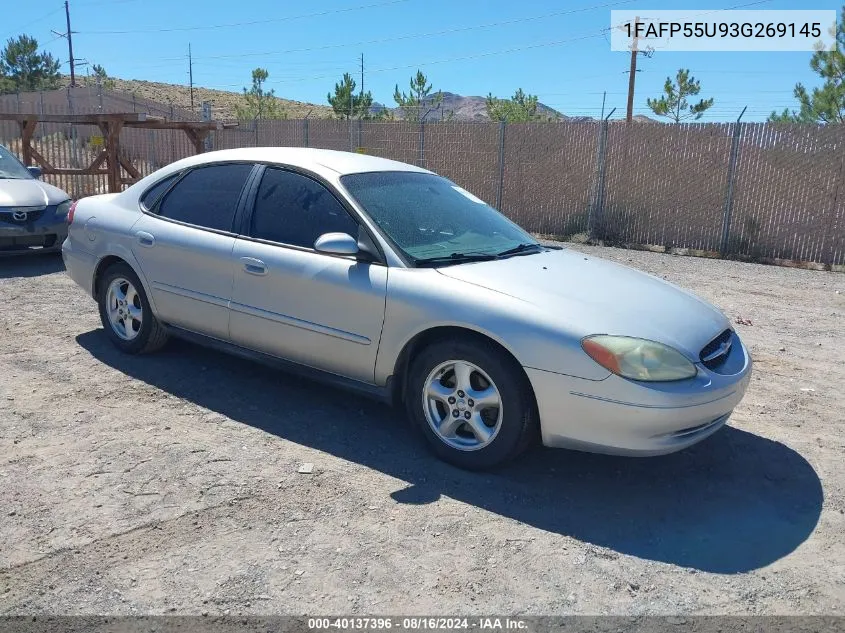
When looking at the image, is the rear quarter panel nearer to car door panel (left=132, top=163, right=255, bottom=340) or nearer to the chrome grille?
car door panel (left=132, top=163, right=255, bottom=340)

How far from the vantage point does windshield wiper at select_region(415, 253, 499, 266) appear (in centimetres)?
411

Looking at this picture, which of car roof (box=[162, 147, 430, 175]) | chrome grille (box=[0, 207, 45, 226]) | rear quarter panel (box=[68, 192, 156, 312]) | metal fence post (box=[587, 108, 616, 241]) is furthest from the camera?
metal fence post (box=[587, 108, 616, 241])

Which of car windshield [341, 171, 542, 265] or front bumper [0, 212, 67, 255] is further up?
car windshield [341, 171, 542, 265]

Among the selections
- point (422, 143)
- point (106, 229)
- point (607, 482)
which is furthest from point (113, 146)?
point (607, 482)

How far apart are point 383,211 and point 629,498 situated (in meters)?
2.12

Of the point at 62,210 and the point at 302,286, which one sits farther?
the point at 62,210

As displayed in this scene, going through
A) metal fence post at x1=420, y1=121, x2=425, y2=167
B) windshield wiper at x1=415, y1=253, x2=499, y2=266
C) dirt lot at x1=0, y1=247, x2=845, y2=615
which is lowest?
dirt lot at x1=0, y1=247, x2=845, y2=615

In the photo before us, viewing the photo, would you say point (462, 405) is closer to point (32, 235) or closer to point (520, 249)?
point (520, 249)

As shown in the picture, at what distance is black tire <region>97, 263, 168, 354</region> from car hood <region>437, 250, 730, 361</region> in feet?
8.11

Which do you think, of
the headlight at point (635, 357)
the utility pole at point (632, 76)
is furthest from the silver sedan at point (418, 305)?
the utility pole at point (632, 76)

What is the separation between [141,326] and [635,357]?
3.62 meters

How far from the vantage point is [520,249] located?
4668 mm

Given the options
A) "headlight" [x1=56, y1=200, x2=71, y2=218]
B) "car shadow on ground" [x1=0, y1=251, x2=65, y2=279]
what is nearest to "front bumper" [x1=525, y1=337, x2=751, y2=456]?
"car shadow on ground" [x1=0, y1=251, x2=65, y2=279]

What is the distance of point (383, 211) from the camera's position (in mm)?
4395
